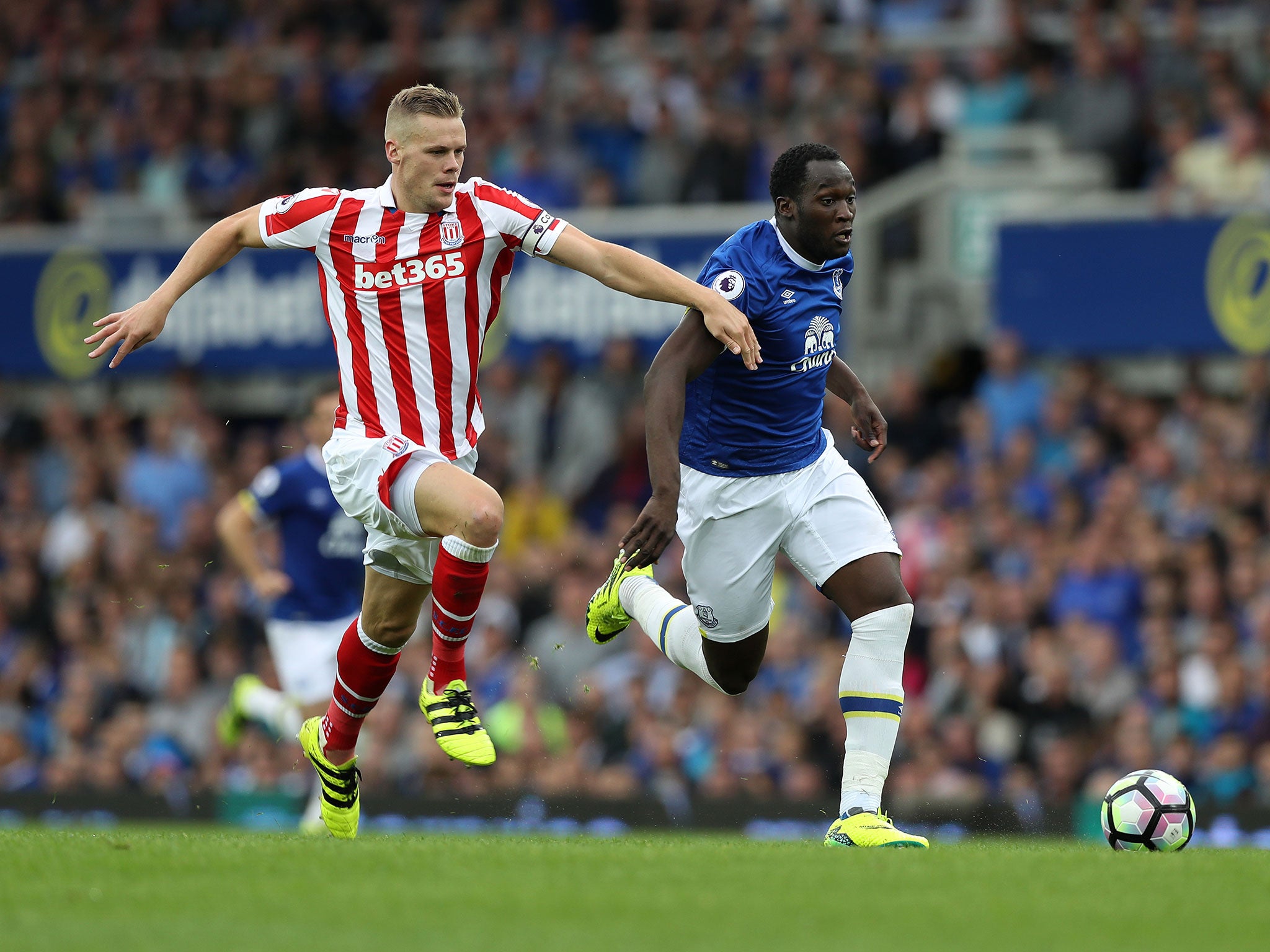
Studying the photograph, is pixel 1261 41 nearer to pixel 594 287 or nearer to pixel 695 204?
pixel 695 204

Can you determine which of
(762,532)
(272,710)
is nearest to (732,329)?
(762,532)

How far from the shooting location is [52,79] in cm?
1988

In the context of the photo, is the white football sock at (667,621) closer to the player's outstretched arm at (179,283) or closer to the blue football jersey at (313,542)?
the player's outstretched arm at (179,283)

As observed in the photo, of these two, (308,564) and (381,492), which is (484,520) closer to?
(381,492)

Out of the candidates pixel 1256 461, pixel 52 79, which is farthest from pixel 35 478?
pixel 1256 461

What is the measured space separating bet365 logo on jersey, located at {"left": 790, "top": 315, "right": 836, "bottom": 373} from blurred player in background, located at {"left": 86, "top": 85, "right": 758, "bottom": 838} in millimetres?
684

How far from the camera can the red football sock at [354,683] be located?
25.4ft

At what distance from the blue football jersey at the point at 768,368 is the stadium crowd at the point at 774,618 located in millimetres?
4472

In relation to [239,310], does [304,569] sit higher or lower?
lower

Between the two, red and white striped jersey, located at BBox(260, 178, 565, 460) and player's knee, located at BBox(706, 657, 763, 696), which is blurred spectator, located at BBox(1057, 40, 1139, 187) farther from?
red and white striped jersey, located at BBox(260, 178, 565, 460)

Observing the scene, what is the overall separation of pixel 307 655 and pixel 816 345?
4.40 metres

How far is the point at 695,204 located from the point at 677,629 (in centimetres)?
797

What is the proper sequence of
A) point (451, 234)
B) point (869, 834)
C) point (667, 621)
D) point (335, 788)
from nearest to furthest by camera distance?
point (869, 834) → point (451, 234) → point (335, 788) → point (667, 621)

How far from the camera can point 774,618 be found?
1319 cm
